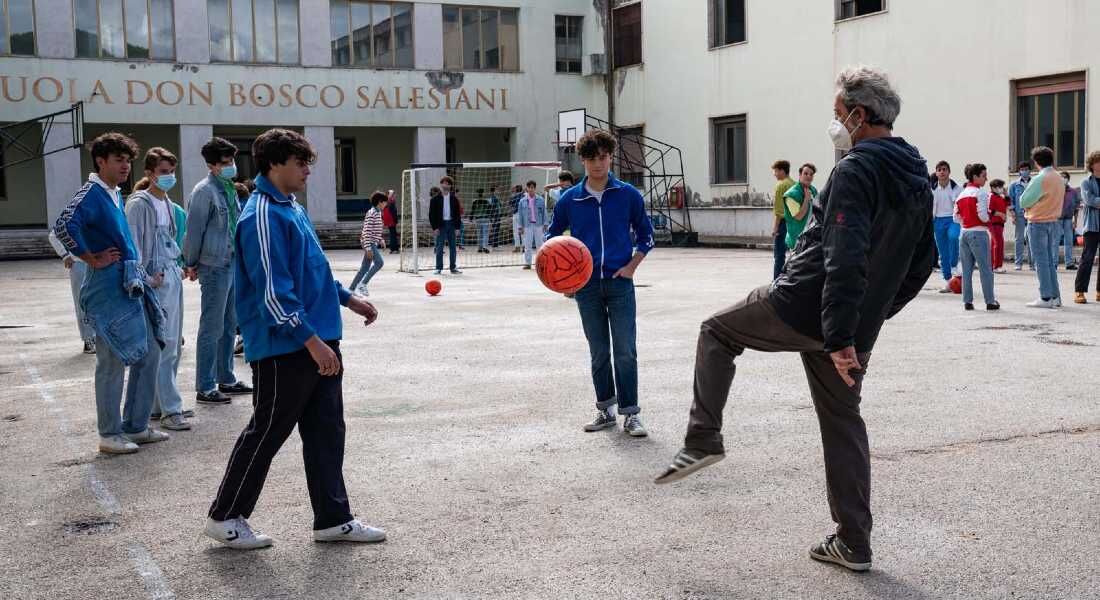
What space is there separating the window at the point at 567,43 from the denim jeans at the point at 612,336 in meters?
29.9

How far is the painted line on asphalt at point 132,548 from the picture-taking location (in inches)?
164

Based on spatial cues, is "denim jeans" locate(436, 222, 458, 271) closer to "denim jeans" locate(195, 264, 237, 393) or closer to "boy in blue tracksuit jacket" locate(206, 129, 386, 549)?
"denim jeans" locate(195, 264, 237, 393)

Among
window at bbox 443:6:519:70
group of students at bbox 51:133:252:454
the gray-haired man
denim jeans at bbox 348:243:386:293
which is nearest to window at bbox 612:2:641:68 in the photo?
window at bbox 443:6:519:70

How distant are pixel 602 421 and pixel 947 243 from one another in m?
10.6

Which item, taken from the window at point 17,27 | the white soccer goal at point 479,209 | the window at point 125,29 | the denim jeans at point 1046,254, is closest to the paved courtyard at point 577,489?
the denim jeans at point 1046,254

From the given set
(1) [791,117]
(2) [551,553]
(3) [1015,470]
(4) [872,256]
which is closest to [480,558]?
(2) [551,553]

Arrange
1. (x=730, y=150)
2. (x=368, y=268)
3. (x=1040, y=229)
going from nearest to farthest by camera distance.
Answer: (x=1040, y=229), (x=368, y=268), (x=730, y=150)

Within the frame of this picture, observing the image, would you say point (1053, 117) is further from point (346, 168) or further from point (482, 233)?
point (346, 168)

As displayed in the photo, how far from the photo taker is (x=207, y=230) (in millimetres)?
7852

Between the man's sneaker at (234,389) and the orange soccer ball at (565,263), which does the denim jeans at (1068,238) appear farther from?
the man's sneaker at (234,389)

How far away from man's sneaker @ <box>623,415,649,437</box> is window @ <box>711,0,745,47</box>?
24827mm

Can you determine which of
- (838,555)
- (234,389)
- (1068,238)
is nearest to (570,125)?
(1068,238)

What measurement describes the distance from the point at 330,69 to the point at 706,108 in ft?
36.5

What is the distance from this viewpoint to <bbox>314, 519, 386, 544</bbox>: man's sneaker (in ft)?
15.4
